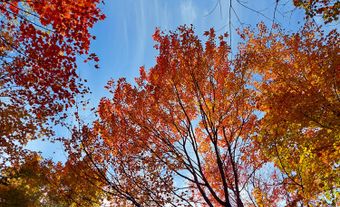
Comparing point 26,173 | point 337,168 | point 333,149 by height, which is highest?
point 26,173

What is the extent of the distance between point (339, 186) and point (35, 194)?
56.2ft

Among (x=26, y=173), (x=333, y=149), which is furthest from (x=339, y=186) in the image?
(x=26, y=173)

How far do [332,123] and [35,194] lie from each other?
1742 cm

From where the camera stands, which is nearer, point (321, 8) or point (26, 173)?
point (321, 8)

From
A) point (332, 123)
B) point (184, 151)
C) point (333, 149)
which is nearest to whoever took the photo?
point (332, 123)

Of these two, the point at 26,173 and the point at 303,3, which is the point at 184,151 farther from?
the point at 26,173

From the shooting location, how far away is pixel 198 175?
8992 millimetres

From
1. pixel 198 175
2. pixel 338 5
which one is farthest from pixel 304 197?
pixel 338 5

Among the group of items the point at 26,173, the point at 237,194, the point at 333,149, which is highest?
the point at 26,173

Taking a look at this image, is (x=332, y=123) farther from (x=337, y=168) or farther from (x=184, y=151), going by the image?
(x=184, y=151)

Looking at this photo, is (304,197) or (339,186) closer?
(339,186)

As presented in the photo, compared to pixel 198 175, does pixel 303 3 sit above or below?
above

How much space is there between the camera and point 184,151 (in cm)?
955

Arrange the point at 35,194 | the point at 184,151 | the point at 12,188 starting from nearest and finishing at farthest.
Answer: the point at 184,151 → the point at 12,188 → the point at 35,194
